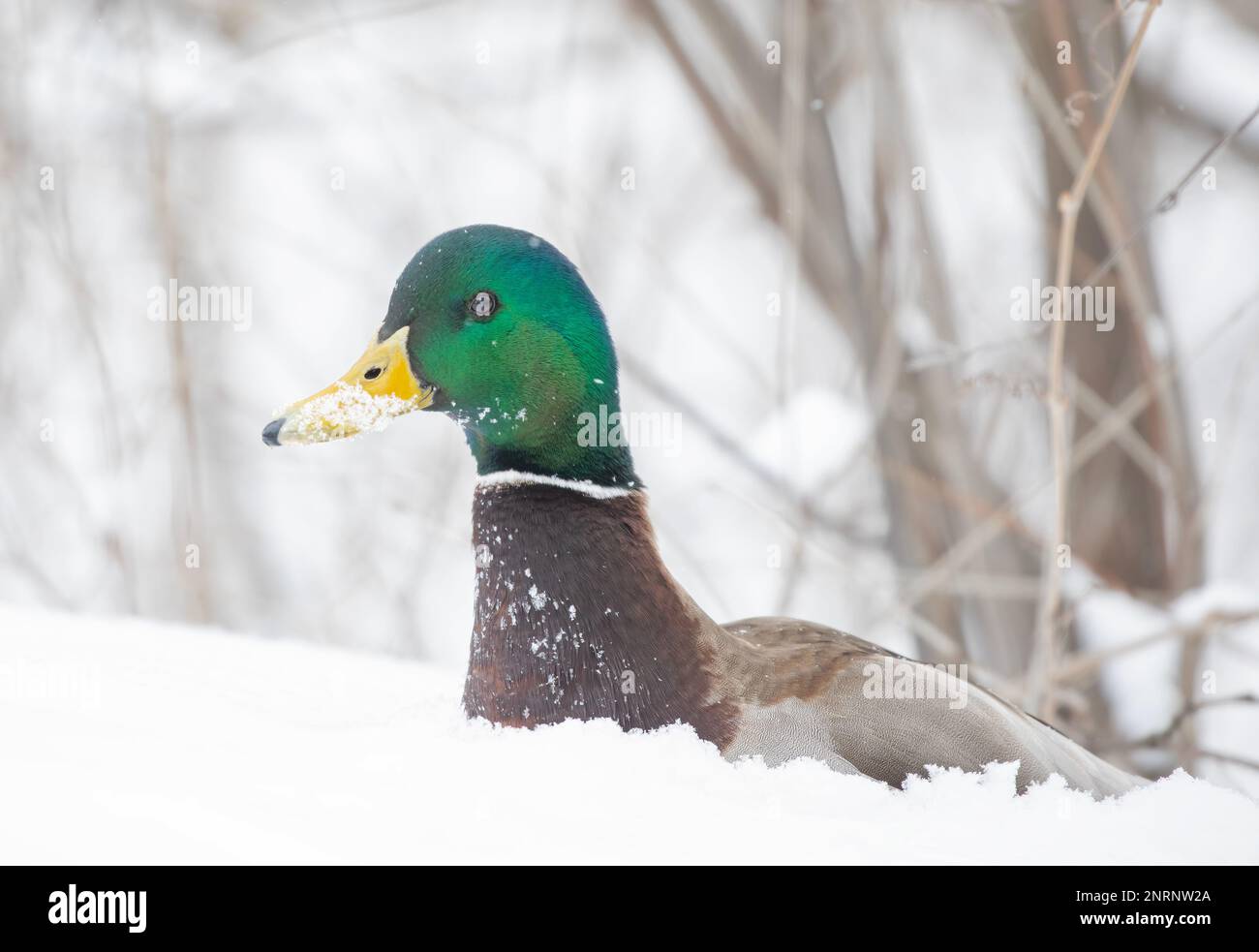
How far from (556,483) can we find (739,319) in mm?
5497

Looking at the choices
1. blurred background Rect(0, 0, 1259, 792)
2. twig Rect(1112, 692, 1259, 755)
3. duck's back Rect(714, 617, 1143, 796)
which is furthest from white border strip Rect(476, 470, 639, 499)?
twig Rect(1112, 692, 1259, 755)

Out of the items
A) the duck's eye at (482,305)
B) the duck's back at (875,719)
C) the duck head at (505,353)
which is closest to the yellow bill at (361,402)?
the duck head at (505,353)

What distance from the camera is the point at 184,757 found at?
1.74m

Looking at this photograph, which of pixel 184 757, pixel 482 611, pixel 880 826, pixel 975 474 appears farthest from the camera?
pixel 975 474

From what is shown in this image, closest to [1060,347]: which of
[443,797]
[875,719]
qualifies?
[875,719]

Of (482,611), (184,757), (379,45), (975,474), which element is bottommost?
(184,757)

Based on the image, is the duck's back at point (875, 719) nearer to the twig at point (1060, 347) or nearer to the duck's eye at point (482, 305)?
the twig at point (1060, 347)

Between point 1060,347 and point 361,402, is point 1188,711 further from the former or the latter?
point 361,402

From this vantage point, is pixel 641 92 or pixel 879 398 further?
pixel 641 92

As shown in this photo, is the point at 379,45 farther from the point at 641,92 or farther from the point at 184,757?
the point at 184,757

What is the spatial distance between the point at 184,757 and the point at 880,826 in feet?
3.07

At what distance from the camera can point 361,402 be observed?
2.27 m

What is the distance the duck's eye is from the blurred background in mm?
1003

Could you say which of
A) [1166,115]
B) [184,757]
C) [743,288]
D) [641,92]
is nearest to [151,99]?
[184,757]
